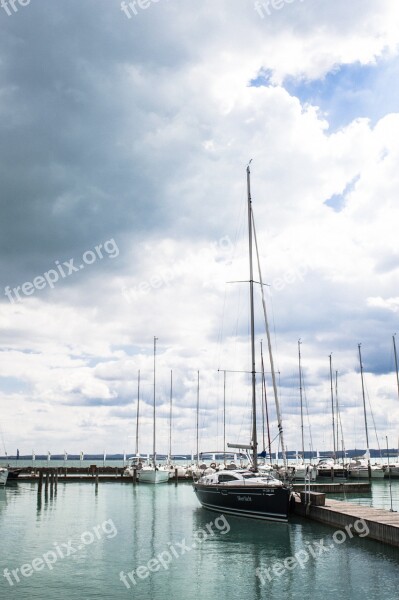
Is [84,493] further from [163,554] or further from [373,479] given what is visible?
[373,479]

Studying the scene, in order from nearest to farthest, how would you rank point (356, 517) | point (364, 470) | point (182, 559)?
point (182, 559)
point (356, 517)
point (364, 470)

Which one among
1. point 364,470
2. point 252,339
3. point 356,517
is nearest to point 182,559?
point 356,517

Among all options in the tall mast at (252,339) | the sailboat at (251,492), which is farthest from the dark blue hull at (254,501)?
the tall mast at (252,339)

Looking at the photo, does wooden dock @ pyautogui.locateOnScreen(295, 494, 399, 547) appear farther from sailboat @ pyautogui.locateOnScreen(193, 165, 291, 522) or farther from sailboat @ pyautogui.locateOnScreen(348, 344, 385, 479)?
sailboat @ pyautogui.locateOnScreen(348, 344, 385, 479)

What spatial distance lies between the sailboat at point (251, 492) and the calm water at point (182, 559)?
32.0 inches

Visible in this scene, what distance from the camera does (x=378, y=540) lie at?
95.2 feet

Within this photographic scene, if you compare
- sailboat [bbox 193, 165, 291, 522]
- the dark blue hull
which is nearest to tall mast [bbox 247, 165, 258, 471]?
sailboat [bbox 193, 165, 291, 522]

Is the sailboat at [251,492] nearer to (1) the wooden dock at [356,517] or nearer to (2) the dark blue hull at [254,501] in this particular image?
(2) the dark blue hull at [254,501]

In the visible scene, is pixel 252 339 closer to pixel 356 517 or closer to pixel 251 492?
pixel 251 492

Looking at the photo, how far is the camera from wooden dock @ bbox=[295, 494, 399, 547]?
92.5 feet

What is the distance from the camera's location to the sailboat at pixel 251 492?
120ft

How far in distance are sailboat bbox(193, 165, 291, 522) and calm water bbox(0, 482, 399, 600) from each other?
81 centimetres

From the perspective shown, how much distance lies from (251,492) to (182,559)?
997 centimetres

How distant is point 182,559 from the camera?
1120 inches
